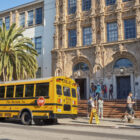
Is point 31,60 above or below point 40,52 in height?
below

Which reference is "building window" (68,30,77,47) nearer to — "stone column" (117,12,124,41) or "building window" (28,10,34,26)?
"stone column" (117,12,124,41)

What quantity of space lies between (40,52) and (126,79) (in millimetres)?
12925

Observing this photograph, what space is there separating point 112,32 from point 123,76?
542cm

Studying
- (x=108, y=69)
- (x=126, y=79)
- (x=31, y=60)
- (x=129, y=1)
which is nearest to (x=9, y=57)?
(x=31, y=60)

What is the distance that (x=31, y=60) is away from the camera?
24594 millimetres

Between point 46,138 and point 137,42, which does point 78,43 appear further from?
point 46,138

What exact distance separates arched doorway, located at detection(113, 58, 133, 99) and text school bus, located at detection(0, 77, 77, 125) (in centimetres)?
1078

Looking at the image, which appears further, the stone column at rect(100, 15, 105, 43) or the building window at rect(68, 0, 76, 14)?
the building window at rect(68, 0, 76, 14)

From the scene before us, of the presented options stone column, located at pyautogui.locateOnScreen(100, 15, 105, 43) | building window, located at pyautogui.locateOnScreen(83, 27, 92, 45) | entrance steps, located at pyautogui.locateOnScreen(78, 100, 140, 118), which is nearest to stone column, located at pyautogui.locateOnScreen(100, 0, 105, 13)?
stone column, located at pyautogui.locateOnScreen(100, 15, 105, 43)

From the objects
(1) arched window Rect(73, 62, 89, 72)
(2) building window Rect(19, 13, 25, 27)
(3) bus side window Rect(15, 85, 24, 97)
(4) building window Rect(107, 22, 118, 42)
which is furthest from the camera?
(2) building window Rect(19, 13, 25, 27)

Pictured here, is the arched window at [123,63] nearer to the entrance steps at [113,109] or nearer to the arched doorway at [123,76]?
the arched doorway at [123,76]

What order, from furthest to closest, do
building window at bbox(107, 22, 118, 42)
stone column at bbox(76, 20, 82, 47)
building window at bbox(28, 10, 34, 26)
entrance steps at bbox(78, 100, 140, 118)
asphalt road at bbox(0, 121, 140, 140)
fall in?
building window at bbox(28, 10, 34, 26) → stone column at bbox(76, 20, 82, 47) → building window at bbox(107, 22, 118, 42) → entrance steps at bbox(78, 100, 140, 118) → asphalt road at bbox(0, 121, 140, 140)

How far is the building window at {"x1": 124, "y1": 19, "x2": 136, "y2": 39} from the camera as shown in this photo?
25.0m

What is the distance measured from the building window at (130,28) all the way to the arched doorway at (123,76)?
2.79 metres
